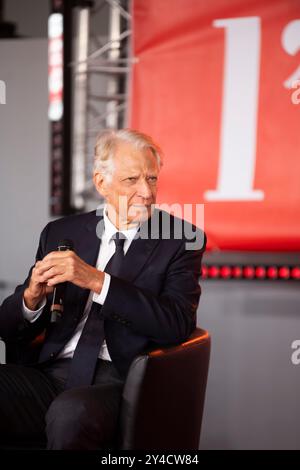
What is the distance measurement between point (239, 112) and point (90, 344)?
132cm

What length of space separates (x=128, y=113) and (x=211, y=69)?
444 millimetres

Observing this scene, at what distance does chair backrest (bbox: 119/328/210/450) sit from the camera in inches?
68.1

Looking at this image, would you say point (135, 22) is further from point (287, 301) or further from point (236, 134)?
point (287, 301)

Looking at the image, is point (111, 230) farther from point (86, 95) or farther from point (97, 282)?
point (86, 95)

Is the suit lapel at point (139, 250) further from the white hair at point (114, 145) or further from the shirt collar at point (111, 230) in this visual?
the white hair at point (114, 145)

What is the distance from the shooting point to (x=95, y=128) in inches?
114

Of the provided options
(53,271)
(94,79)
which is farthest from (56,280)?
(94,79)

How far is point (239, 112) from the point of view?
8.87 feet

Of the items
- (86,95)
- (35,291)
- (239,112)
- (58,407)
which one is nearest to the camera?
(58,407)

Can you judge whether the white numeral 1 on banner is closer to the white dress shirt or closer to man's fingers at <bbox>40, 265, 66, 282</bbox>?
the white dress shirt

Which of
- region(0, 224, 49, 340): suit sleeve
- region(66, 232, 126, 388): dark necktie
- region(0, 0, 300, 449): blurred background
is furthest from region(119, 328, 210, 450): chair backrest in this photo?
region(0, 0, 300, 449): blurred background

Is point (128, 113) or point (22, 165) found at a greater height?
point (128, 113)
